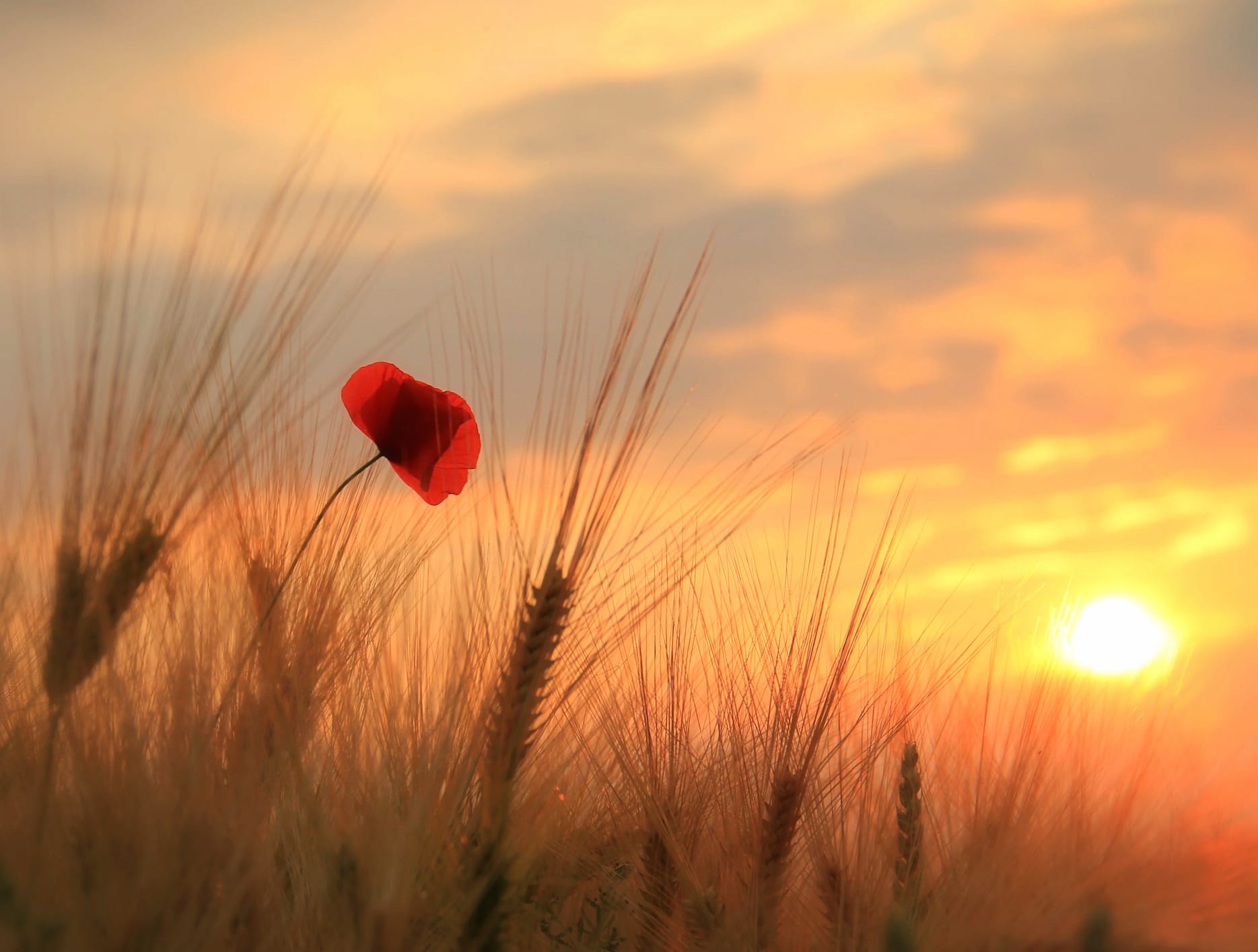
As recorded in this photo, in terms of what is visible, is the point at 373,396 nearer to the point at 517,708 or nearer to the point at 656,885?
the point at 517,708

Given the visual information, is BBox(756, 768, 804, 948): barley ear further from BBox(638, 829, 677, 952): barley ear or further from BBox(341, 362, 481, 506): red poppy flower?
BBox(341, 362, 481, 506): red poppy flower

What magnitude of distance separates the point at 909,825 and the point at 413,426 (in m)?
0.94

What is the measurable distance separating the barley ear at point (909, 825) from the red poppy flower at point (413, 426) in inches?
31.5

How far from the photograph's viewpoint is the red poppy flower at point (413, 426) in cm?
171

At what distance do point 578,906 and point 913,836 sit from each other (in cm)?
53

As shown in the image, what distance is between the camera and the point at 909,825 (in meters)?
1.69

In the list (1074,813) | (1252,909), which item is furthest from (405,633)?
(1252,909)

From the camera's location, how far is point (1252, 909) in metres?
1.07

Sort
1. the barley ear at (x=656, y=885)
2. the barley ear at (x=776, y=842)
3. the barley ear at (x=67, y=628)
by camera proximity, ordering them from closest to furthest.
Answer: the barley ear at (x=67, y=628)
the barley ear at (x=776, y=842)
the barley ear at (x=656, y=885)

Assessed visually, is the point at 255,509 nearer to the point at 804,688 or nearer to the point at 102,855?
the point at 102,855

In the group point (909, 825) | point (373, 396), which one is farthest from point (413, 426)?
point (909, 825)

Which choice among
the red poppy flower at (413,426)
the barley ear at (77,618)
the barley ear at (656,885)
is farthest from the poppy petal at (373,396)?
the barley ear at (656,885)

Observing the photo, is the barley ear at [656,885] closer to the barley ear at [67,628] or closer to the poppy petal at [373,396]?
the poppy petal at [373,396]

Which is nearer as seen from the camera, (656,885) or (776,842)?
(776,842)
